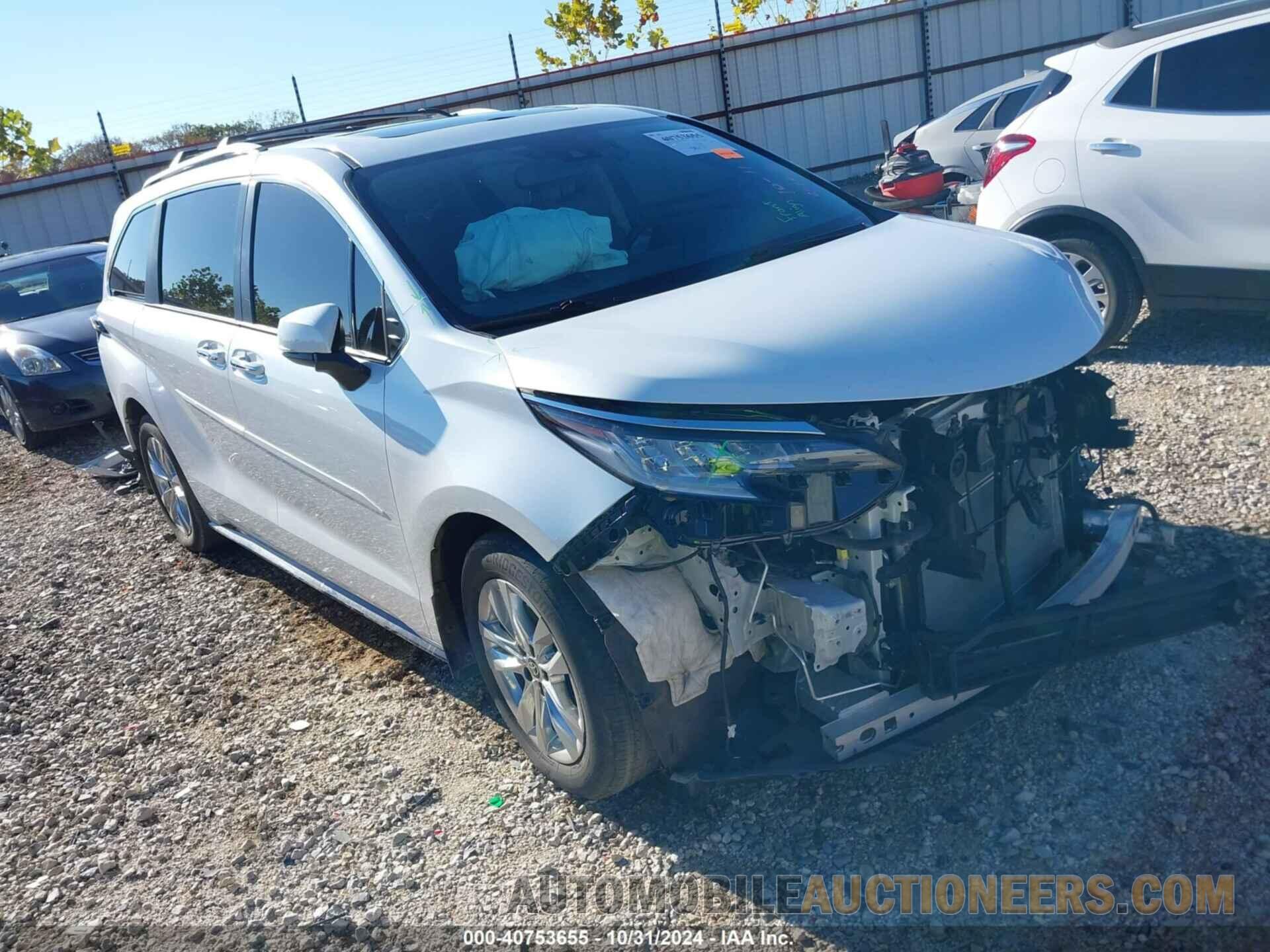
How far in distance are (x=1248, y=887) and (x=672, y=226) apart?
244cm

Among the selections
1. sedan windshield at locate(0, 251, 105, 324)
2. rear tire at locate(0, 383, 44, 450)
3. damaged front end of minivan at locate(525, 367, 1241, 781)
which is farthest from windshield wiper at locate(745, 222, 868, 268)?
sedan windshield at locate(0, 251, 105, 324)

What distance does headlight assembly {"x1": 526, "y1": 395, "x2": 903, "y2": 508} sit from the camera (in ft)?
8.54

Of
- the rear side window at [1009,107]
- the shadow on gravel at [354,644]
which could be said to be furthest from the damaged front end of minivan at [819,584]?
the rear side window at [1009,107]

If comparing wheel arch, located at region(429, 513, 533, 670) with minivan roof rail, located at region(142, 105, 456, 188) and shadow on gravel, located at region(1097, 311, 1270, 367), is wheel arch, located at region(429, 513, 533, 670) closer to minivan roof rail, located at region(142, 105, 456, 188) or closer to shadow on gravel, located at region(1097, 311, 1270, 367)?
minivan roof rail, located at region(142, 105, 456, 188)

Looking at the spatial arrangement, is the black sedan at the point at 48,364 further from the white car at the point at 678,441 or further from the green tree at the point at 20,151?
the green tree at the point at 20,151

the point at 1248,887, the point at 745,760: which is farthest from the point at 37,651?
the point at 1248,887

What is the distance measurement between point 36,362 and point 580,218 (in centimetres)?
698

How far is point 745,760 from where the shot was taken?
2881mm

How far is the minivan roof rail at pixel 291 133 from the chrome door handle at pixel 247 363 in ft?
2.80

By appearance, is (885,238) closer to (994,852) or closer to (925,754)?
(925,754)

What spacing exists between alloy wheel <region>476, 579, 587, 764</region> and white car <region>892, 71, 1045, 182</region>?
9.73m

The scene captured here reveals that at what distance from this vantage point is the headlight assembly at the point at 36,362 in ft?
29.1

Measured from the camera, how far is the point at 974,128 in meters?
12.1

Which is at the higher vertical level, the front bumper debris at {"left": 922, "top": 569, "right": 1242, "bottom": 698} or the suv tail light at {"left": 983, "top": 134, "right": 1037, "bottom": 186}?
the suv tail light at {"left": 983, "top": 134, "right": 1037, "bottom": 186}
